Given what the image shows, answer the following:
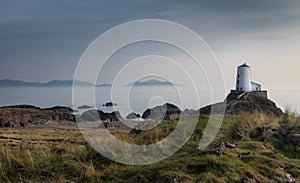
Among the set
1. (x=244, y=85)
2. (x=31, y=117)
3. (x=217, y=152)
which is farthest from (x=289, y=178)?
(x=31, y=117)

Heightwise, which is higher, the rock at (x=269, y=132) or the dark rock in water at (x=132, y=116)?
the dark rock in water at (x=132, y=116)

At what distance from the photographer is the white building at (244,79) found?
1891 inches

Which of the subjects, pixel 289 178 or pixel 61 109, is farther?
pixel 61 109

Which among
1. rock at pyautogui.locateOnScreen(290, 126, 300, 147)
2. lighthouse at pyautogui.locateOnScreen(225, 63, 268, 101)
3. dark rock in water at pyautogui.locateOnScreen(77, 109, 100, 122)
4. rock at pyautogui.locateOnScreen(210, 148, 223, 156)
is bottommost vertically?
rock at pyautogui.locateOnScreen(210, 148, 223, 156)

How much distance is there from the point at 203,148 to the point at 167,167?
170 centimetres

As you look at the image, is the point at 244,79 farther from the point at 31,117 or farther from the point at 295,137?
the point at 31,117

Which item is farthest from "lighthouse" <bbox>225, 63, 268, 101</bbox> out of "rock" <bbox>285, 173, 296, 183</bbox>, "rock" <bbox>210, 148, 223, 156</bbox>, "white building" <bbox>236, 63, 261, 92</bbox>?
"rock" <bbox>285, 173, 296, 183</bbox>

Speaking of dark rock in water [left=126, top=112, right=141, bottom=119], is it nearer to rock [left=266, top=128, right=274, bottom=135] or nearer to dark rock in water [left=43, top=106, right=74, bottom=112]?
rock [left=266, top=128, right=274, bottom=135]

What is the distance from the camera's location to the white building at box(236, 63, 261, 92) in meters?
48.0

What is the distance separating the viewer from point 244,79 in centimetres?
4862

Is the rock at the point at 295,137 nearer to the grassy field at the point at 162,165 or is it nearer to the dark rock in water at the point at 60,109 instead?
the grassy field at the point at 162,165

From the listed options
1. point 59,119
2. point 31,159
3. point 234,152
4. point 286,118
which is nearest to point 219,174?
point 234,152

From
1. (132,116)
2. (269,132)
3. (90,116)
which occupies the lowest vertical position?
(269,132)

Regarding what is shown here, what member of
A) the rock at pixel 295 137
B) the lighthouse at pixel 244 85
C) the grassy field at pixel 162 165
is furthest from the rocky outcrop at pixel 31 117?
the rock at pixel 295 137
